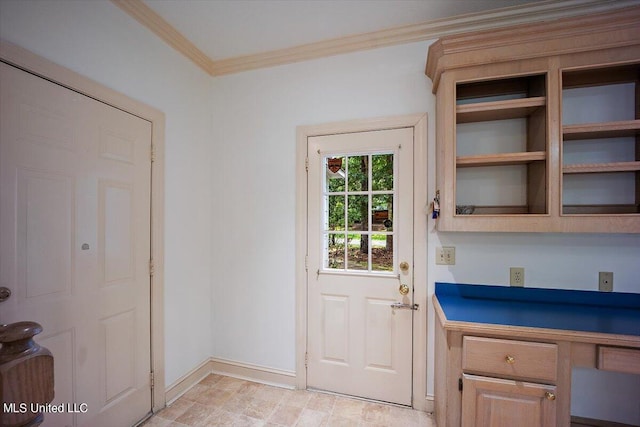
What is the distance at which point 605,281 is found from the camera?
1685mm

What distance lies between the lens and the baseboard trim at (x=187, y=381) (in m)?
2.04

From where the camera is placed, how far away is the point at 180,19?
6.22 feet

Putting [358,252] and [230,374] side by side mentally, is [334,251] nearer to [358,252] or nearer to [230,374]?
[358,252]

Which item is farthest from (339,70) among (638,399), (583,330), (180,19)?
(638,399)

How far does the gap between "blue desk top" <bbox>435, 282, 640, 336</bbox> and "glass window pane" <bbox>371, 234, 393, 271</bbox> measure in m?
0.35

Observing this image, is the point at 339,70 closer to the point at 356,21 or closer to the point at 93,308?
the point at 356,21

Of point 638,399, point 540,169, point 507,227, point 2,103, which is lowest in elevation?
point 638,399

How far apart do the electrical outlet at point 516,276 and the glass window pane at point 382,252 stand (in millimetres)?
736

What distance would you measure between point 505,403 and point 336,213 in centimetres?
141

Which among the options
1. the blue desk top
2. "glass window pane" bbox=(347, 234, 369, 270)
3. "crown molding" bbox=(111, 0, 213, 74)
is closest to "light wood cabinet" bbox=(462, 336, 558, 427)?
the blue desk top

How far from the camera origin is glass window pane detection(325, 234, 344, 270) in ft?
7.04

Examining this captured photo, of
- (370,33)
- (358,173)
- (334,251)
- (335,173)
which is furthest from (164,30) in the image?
(334,251)

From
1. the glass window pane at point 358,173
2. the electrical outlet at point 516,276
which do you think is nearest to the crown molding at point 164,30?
the glass window pane at point 358,173

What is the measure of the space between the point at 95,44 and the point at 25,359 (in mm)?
1779
